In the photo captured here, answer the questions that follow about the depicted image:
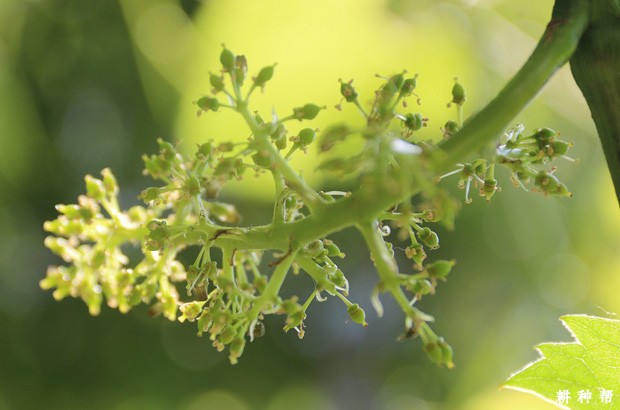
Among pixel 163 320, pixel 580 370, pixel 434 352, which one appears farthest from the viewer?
pixel 163 320

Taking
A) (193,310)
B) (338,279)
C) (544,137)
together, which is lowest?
(193,310)

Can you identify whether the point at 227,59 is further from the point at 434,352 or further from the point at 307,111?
the point at 434,352

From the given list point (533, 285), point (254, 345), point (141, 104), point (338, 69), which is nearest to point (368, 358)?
point (254, 345)

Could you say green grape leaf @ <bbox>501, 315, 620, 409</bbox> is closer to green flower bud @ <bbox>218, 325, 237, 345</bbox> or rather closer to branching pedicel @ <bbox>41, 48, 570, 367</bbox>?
branching pedicel @ <bbox>41, 48, 570, 367</bbox>

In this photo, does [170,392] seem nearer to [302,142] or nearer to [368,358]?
[368,358]

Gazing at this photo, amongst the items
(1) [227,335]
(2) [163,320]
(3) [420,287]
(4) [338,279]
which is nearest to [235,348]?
(1) [227,335]

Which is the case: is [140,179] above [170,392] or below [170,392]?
above

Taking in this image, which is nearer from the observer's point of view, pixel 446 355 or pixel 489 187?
pixel 446 355
